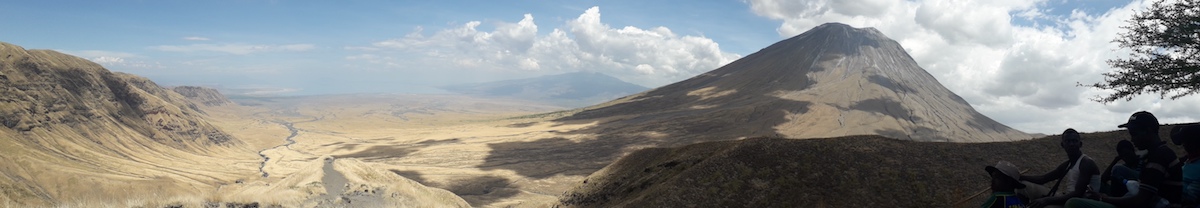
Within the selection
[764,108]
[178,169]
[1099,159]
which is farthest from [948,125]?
[178,169]

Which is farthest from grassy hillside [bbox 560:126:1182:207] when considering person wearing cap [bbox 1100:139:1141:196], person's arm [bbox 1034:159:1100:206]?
person's arm [bbox 1034:159:1100:206]

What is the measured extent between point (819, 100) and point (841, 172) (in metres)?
107

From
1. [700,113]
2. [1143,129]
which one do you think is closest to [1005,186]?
[1143,129]

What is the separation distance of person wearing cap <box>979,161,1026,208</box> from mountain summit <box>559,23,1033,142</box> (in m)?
88.4

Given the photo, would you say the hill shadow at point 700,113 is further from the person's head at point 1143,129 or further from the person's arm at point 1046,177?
the person's head at point 1143,129

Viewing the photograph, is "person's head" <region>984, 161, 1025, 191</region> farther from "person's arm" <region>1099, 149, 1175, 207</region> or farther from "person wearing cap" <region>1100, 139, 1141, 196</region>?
"person wearing cap" <region>1100, 139, 1141, 196</region>

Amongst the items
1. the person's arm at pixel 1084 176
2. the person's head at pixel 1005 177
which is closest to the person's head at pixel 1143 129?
the person's arm at pixel 1084 176

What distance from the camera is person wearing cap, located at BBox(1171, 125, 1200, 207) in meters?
6.16

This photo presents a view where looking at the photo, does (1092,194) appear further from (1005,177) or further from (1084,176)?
(1005,177)

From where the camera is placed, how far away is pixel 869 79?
5017 inches

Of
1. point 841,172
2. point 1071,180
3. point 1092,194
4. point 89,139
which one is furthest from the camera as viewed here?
point 89,139

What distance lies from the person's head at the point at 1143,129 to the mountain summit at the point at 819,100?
87460mm

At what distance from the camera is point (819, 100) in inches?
4513

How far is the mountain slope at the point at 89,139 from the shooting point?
167ft
